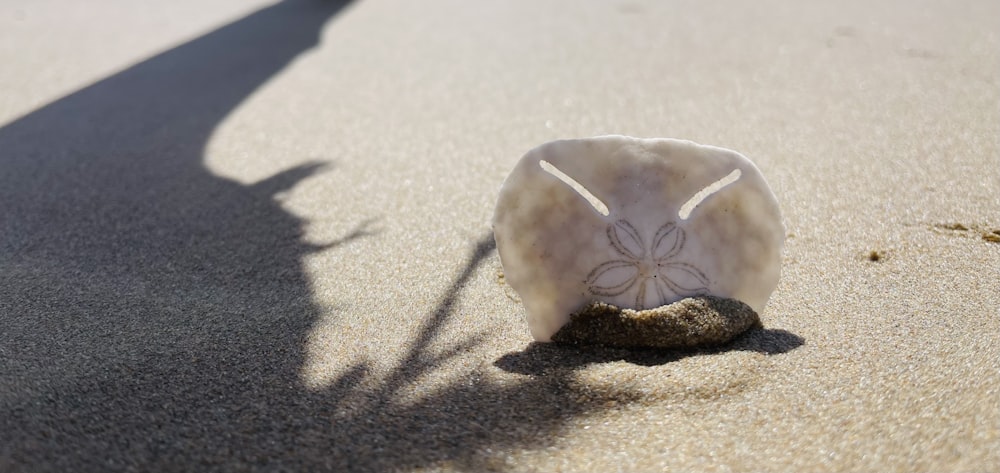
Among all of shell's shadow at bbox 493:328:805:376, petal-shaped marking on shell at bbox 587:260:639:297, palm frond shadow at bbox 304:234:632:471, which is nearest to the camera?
palm frond shadow at bbox 304:234:632:471

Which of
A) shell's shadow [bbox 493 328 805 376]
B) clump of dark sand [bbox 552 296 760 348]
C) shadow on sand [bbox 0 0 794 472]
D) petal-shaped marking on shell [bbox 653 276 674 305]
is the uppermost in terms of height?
petal-shaped marking on shell [bbox 653 276 674 305]

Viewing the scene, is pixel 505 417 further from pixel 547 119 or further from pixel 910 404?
pixel 547 119

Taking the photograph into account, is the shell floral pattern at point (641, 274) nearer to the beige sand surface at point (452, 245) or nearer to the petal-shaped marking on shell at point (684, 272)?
the petal-shaped marking on shell at point (684, 272)

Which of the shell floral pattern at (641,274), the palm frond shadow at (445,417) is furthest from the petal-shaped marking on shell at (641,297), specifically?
the palm frond shadow at (445,417)

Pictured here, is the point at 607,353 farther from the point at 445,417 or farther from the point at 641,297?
the point at 445,417

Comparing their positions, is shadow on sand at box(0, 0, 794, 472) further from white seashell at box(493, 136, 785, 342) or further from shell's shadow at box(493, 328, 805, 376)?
white seashell at box(493, 136, 785, 342)

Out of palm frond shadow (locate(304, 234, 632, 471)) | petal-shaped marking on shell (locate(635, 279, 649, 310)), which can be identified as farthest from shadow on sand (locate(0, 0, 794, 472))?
petal-shaped marking on shell (locate(635, 279, 649, 310))

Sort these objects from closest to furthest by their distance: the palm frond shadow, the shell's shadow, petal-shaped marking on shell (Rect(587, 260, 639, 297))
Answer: the palm frond shadow < the shell's shadow < petal-shaped marking on shell (Rect(587, 260, 639, 297))
